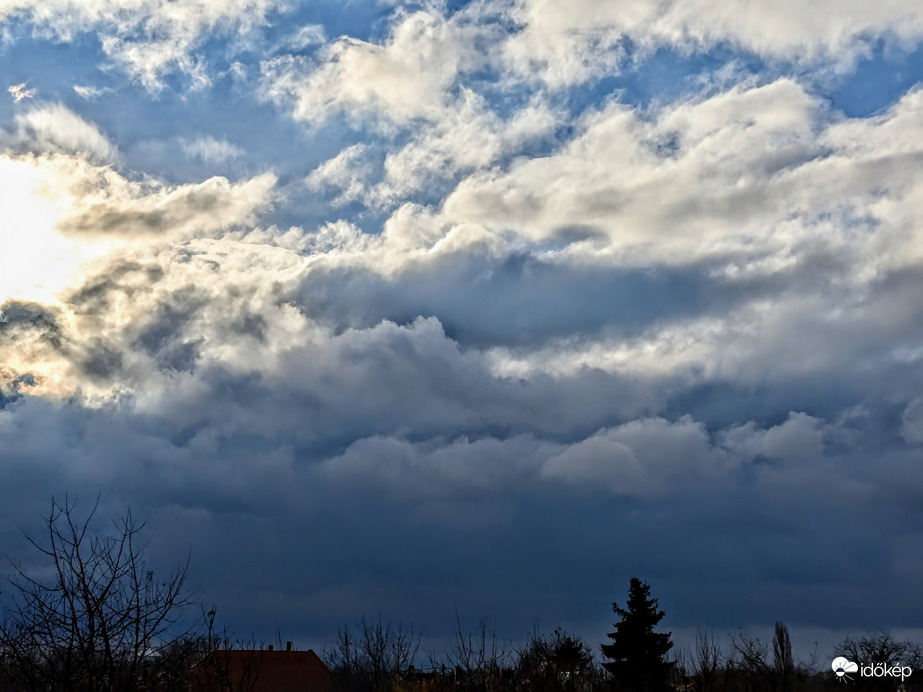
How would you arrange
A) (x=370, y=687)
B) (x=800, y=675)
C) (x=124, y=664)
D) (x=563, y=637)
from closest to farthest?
(x=124, y=664) → (x=370, y=687) → (x=800, y=675) → (x=563, y=637)

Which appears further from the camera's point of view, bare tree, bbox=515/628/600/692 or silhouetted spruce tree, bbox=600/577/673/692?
silhouetted spruce tree, bbox=600/577/673/692

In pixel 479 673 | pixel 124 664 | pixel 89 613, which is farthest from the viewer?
pixel 479 673

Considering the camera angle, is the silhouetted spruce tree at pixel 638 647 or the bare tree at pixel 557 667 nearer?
the bare tree at pixel 557 667

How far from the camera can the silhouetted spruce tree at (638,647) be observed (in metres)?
70.2

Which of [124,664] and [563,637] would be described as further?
[563,637]

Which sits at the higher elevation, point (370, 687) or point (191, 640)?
point (191, 640)

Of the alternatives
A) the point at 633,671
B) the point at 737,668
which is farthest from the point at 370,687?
the point at 737,668

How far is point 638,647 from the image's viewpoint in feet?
237

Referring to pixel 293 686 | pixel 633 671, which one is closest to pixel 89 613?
pixel 633 671

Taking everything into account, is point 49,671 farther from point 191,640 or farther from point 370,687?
point 370,687

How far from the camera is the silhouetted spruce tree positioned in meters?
70.2

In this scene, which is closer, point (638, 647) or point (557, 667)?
point (557, 667)

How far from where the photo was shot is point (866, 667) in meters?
72.4

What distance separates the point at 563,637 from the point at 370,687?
26923 millimetres
